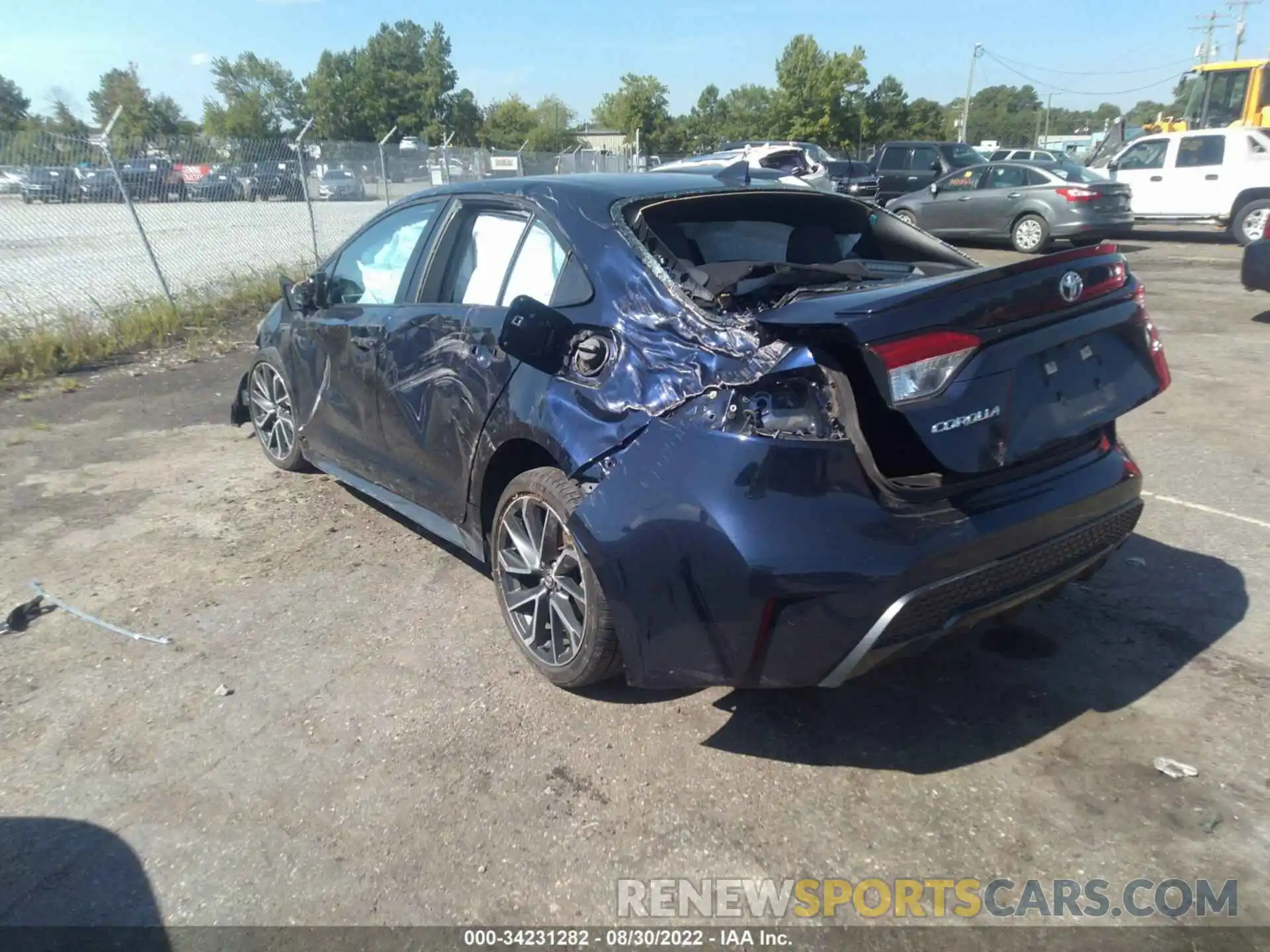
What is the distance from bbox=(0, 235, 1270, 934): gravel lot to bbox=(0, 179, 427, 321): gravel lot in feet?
20.5

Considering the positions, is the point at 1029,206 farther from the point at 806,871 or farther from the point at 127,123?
the point at 806,871

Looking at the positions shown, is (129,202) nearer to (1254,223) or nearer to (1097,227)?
(1097,227)

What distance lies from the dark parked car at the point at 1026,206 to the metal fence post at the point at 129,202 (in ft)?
41.3

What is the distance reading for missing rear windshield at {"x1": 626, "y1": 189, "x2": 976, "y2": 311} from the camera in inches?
115

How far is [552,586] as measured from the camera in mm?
3230

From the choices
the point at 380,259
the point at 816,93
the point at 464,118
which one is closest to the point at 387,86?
the point at 464,118

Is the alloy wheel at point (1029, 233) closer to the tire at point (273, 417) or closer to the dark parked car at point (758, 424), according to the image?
the dark parked car at point (758, 424)

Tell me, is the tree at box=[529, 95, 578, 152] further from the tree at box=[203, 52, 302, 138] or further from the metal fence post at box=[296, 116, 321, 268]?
the metal fence post at box=[296, 116, 321, 268]

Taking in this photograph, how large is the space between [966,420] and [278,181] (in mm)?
12427

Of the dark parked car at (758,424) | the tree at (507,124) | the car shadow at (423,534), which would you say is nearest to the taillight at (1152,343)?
the dark parked car at (758,424)

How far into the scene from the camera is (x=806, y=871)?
2475mm

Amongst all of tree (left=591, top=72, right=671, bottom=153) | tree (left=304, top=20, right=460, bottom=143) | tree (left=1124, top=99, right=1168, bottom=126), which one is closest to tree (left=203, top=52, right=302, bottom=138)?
tree (left=304, top=20, right=460, bottom=143)

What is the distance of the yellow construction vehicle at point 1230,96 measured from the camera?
1903cm

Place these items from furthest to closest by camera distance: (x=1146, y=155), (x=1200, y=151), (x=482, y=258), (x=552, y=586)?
(x=1146, y=155), (x=1200, y=151), (x=482, y=258), (x=552, y=586)
